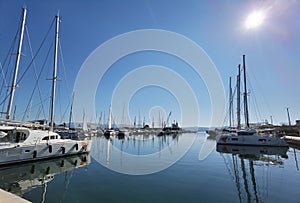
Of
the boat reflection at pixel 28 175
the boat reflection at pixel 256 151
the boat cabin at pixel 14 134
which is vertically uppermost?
the boat cabin at pixel 14 134

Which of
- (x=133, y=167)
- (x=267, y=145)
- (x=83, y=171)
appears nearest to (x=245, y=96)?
(x=267, y=145)

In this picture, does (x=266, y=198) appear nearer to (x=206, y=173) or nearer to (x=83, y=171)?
(x=206, y=173)

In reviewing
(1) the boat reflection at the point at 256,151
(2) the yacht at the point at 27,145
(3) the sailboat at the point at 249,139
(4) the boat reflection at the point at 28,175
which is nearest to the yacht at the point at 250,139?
(3) the sailboat at the point at 249,139

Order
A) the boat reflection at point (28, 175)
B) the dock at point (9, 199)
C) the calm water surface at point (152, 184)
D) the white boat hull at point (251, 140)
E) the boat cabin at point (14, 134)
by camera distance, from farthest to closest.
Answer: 1. the white boat hull at point (251, 140)
2. the boat cabin at point (14, 134)
3. the boat reflection at point (28, 175)
4. the calm water surface at point (152, 184)
5. the dock at point (9, 199)

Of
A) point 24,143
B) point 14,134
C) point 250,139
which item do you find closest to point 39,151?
point 24,143

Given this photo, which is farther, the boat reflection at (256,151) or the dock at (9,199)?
the boat reflection at (256,151)

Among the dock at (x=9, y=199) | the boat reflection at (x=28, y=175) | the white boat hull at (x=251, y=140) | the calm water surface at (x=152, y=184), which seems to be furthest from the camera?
the white boat hull at (x=251, y=140)

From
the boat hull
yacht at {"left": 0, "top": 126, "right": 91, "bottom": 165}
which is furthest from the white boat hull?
yacht at {"left": 0, "top": 126, "right": 91, "bottom": 165}

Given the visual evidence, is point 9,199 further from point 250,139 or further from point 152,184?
point 250,139

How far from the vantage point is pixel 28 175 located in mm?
12844

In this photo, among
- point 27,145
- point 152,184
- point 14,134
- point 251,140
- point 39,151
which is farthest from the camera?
point 251,140

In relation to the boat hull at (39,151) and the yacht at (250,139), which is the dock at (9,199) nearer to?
the boat hull at (39,151)

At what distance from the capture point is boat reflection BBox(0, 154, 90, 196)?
407 inches

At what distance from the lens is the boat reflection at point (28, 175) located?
33.9 ft
